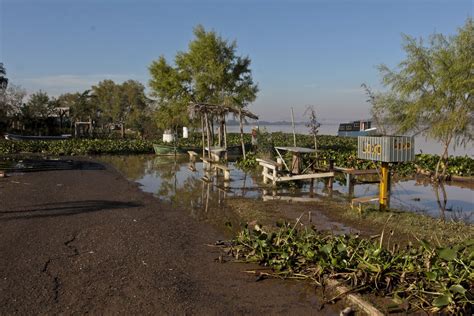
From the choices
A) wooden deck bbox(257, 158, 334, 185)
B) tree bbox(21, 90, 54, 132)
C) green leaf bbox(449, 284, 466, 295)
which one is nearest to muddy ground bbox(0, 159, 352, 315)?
green leaf bbox(449, 284, 466, 295)

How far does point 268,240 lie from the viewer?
7.39 meters

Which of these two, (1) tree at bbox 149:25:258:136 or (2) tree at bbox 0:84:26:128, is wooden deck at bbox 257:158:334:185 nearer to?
(1) tree at bbox 149:25:258:136

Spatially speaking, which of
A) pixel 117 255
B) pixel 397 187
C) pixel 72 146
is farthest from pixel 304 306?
pixel 72 146

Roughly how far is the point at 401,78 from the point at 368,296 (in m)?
14.9

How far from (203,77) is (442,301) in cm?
3000

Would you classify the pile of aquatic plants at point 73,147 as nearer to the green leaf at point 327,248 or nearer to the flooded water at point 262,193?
the flooded water at point 262,193

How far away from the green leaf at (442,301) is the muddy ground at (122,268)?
1166 millimetres

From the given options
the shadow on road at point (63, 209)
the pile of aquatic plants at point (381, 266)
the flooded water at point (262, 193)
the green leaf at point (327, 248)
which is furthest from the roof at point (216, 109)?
the green leaf at point (327, 248)

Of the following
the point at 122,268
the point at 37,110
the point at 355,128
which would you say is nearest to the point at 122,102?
the point at 37,110

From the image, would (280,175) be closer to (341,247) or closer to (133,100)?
(341,247)

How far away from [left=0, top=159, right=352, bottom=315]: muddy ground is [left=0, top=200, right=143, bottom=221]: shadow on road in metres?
0.03

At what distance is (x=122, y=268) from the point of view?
7.05m

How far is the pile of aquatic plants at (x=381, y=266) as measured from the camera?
534 cm

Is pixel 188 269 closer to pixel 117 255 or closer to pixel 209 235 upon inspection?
pixel 117 255
